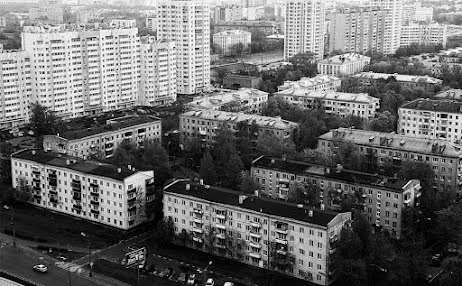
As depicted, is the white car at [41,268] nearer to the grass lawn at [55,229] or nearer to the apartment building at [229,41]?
the grass lawn at [55,229]

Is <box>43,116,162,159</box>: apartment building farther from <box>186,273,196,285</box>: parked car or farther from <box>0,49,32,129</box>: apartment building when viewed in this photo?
<box>186,273,196,285</box>: parked car

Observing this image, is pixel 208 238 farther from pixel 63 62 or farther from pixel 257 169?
pixel 63 62

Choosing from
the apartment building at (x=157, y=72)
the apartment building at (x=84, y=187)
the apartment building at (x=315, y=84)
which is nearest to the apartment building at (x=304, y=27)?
the apartment building at (x=315, y=84)

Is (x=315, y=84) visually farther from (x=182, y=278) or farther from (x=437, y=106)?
(x=182, y=278)

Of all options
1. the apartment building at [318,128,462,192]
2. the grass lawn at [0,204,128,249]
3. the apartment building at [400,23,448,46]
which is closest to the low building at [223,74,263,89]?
the apartment building at [318,128,462,192]

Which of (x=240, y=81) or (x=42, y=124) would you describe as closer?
(x=42, y=124)

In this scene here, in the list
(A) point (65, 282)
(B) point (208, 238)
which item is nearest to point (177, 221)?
(B) point (208, 238)

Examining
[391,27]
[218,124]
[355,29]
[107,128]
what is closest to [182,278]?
[107,128]
